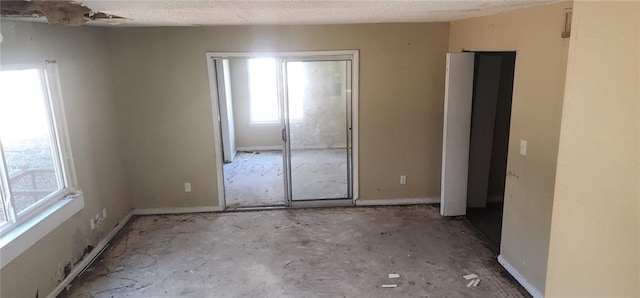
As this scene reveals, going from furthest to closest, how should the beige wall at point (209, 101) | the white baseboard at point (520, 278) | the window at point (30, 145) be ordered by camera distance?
1. the beige wall at point (209, 101)
2. the white baseboard at point (520, 278)
3. the window at point (30, 145)

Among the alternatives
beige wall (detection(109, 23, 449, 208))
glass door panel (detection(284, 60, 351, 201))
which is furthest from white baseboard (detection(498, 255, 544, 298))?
glass door panel (detection(284, 60, 351, 201))

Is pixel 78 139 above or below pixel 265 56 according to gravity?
below

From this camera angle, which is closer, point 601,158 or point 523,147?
point 601,158

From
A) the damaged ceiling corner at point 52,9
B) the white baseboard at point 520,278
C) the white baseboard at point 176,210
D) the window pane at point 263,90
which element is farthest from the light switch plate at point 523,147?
the window pane at point 263,90

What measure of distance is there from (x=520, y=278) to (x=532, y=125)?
1.28m

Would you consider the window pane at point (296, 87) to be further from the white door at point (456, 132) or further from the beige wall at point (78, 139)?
the beige wall at point (78, 139)

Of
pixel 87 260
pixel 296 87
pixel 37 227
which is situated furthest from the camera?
pixel 296 87

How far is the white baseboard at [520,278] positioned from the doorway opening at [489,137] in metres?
0.75

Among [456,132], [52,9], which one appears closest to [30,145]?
[52,9]

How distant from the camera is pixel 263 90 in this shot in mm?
7727

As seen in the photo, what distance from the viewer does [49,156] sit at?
137 inches

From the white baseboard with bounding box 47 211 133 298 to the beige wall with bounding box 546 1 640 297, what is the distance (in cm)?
369

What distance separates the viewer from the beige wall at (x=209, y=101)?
457 centimetres

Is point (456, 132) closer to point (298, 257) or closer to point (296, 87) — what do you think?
point (296, 87)
